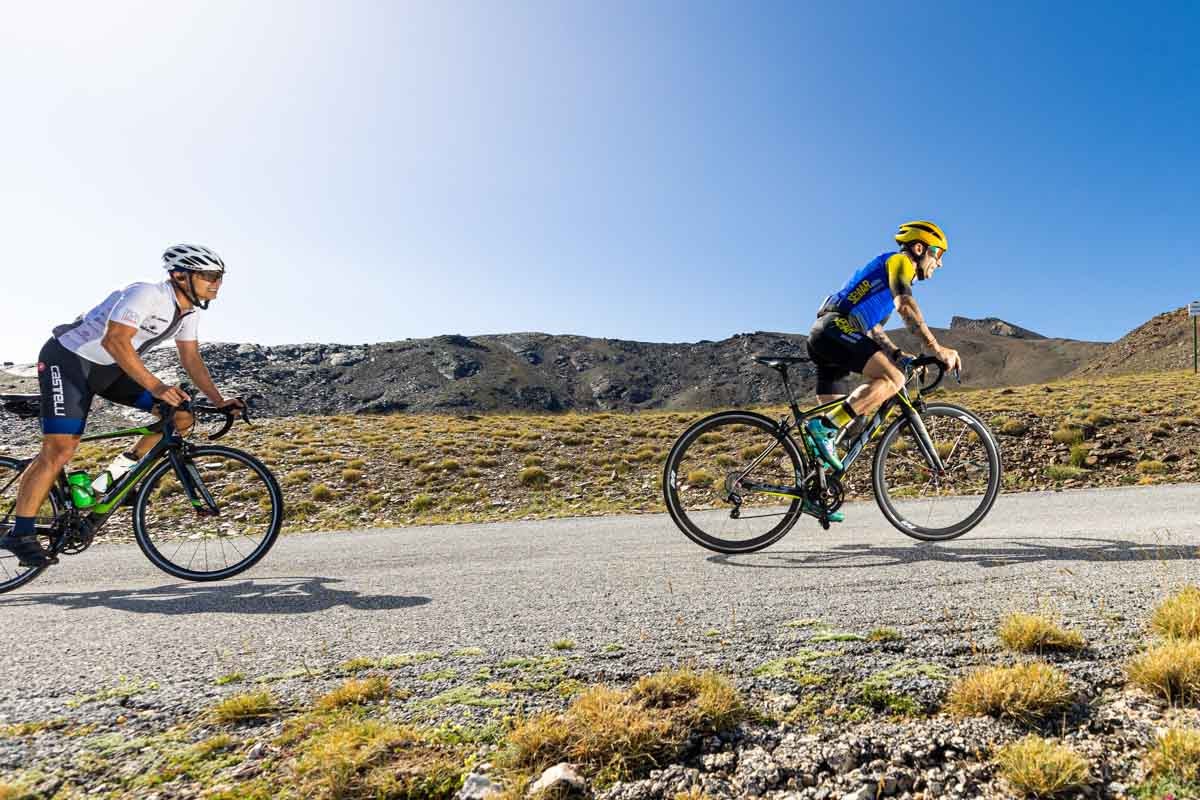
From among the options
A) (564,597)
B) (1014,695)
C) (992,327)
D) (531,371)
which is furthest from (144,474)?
(992,327)

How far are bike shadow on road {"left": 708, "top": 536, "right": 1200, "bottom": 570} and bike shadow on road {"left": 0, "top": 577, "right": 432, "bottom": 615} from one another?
7.90 feet

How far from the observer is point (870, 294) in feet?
17.0

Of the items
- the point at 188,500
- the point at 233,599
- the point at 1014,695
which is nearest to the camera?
Answer: the point at 1014,695

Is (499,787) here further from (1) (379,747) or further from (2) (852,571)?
(2) (852,571)

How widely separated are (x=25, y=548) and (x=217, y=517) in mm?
1179

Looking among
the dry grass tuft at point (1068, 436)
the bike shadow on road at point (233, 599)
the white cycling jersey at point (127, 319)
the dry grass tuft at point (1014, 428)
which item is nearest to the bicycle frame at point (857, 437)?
the bike shadow on road at point (233, 599)

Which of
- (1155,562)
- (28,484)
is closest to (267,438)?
(28,484)

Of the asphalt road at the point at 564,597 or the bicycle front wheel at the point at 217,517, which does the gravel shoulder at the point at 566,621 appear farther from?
the bicycle front wheel at the point at 217,517

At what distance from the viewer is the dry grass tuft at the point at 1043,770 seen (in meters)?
1.56

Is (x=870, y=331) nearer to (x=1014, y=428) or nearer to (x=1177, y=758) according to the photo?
(x=1177, y=758)

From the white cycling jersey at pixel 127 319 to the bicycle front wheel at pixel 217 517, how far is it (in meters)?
0.93

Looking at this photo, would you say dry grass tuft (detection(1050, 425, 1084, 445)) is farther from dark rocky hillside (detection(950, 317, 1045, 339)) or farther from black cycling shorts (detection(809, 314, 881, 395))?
dark rocky hillside (detection(950, 317, 1045, 339))

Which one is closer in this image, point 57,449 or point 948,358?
point 57,449

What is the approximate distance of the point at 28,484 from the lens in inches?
176
